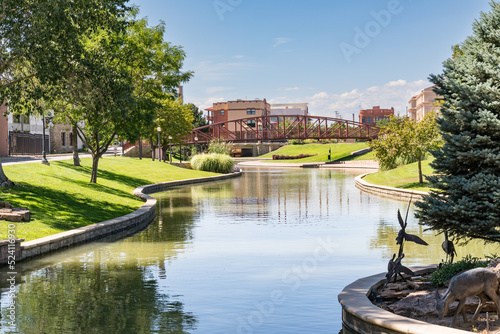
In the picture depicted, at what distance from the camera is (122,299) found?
10812mm

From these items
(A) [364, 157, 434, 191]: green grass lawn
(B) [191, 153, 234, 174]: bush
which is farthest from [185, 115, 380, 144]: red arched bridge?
(A) [364, 157, 434, 191]: green grass lawn

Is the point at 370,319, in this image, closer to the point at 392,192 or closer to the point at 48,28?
the point at 48,28

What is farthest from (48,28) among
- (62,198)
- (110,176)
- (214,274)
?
(110,176)

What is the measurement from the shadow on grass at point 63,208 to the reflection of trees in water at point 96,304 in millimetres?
5315

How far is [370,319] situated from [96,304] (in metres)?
5.09

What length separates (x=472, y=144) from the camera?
1021cm

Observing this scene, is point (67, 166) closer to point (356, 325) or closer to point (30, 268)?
point (30, 268)

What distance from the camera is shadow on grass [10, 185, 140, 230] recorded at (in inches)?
744

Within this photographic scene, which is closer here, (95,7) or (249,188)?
(95,7)

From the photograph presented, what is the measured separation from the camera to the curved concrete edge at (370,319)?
7.41 m

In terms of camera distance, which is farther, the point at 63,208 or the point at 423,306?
Result: the point at 63,208

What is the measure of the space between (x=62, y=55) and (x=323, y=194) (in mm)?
18565

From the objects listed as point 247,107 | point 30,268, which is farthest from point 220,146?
point 247,107

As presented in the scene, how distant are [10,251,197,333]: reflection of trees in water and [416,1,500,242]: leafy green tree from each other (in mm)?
4991
